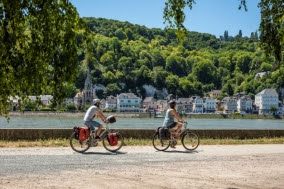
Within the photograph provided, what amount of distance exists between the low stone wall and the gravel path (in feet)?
13.3

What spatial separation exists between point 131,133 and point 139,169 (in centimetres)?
952

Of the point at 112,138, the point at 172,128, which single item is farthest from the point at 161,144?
the point at 112,138

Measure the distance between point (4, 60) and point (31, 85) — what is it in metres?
0.48

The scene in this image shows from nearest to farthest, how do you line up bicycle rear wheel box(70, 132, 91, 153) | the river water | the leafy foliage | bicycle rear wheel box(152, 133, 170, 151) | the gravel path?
1. the leafy foliage
2. the gravel path
3. bicycle rear wheel box(70, 132, 91, 153)
4. bicycle rear wheel box(152, 133, 170, 151)
5. the river water

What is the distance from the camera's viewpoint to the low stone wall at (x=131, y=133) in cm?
1905

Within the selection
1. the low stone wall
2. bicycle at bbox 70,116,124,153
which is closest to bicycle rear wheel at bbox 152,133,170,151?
bicycle at bbox 70,116,124,153

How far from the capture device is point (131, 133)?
808 inches

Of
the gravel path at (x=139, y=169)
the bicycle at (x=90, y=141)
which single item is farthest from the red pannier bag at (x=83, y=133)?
the gravel path at (x=139, y=169)

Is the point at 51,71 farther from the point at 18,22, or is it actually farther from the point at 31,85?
the point at 18,22

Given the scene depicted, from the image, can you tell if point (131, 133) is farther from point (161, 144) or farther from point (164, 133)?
point (164, 133)

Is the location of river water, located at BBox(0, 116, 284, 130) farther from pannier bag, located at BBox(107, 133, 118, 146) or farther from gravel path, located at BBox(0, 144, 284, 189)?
gravel path, located at BBox(0, 144, 284, 189)

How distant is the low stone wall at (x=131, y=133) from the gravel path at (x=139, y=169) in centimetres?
404

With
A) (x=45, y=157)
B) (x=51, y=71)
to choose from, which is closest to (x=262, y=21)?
(x=51, y=71)

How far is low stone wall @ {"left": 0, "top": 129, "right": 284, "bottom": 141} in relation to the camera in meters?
19.0
